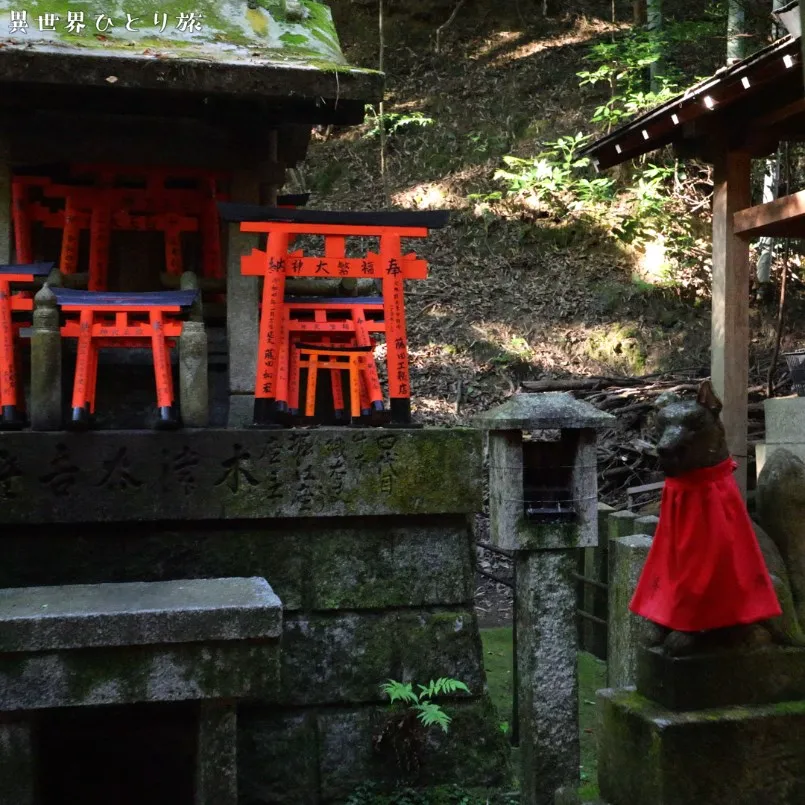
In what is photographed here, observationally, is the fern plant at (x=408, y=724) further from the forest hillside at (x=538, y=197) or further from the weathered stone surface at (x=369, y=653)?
the forest hillside at (x=538, y=197)

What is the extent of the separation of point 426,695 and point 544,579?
985 millimetres

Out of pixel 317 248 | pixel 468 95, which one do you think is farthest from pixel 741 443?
pixel 468 95

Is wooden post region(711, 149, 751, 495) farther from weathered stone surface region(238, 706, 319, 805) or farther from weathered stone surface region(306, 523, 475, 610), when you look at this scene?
weathered stone surface region(238, 706, 319, 805)

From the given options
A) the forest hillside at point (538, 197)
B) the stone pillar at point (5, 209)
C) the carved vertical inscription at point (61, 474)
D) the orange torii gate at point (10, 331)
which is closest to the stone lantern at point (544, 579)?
the carved vertical inscription at point (61, 474)

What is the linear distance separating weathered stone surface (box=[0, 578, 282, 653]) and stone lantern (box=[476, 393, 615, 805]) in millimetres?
1361

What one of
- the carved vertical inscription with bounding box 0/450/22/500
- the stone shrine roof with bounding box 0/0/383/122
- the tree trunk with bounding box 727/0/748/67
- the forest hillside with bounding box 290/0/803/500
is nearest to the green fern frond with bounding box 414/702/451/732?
the carved vertical inscription with bounding box 0/450/22/500

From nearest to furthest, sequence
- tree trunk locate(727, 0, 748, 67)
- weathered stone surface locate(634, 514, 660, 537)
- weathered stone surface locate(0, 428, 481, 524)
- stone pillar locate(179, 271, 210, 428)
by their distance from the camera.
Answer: weathered stone surface locate(0, 428, 481, 524) → stone pillar locate(179, 271, 210, 428) → weathered stone surface locate(634, 514, 660, 537) → tree trunk locate(727, 0, 748, 67)

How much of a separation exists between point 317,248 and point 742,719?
42.8 feet

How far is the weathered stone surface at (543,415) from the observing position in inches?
174

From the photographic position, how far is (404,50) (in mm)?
19156

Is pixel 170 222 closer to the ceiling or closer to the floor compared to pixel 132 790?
closer to the ceiling

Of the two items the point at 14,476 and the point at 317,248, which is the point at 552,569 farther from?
the point at 317,248

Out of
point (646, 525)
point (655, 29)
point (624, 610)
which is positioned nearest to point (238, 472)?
point (624, 610)

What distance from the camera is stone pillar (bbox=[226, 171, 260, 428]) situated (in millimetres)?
5484
